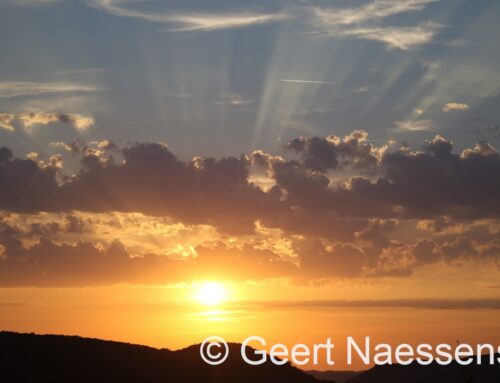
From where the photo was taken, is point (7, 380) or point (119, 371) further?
point (119, 371)

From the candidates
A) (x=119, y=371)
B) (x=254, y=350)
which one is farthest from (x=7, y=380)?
(x=254, y=350)

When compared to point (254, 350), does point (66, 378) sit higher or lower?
lower

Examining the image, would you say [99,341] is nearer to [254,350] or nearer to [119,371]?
[119,371]

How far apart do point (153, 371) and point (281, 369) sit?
101 feet

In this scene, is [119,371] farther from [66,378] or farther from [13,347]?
[13,347]

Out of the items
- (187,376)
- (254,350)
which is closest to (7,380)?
(187,376)

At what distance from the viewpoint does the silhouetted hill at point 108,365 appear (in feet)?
390

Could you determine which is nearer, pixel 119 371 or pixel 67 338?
pixel 119 371

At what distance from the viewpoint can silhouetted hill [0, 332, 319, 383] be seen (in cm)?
11881

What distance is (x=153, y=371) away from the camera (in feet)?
420

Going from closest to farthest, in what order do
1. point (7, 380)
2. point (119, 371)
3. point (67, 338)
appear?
point (7, 380) → point (119, 371) → point (67, 338)

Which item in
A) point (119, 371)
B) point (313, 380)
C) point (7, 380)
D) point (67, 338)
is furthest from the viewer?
point (313, 380)

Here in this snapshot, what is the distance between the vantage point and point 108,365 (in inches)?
4966

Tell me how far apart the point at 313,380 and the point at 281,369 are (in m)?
7.09
